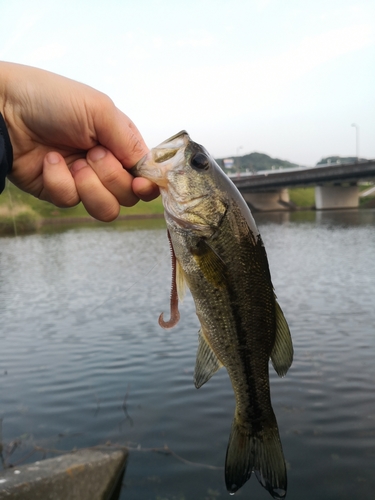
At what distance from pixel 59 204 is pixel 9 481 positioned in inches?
143

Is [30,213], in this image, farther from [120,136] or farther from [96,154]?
[120,136]

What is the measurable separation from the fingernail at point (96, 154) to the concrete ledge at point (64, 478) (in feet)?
12.9

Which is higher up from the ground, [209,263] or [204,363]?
[209,263]

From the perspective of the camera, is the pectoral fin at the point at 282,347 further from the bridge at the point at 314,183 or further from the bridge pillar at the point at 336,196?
the bridge pillar at the point at 336,196

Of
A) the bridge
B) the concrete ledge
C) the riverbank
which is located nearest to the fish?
the concrete ledge

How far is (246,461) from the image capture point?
3104mm

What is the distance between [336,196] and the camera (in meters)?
88.4

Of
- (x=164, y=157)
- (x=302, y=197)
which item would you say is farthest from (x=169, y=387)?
(x=302, y=197)

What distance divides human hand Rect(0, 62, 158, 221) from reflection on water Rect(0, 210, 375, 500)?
1.01 metres

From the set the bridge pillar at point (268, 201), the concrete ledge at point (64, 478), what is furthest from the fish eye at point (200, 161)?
the bridge pillar at point (268, 201)

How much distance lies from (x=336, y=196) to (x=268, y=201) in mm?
12227

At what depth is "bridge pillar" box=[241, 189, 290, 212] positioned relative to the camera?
3546 inches

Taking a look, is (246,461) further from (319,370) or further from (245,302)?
(319,370)

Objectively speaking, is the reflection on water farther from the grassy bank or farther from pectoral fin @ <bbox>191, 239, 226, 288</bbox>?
the grassy bank
